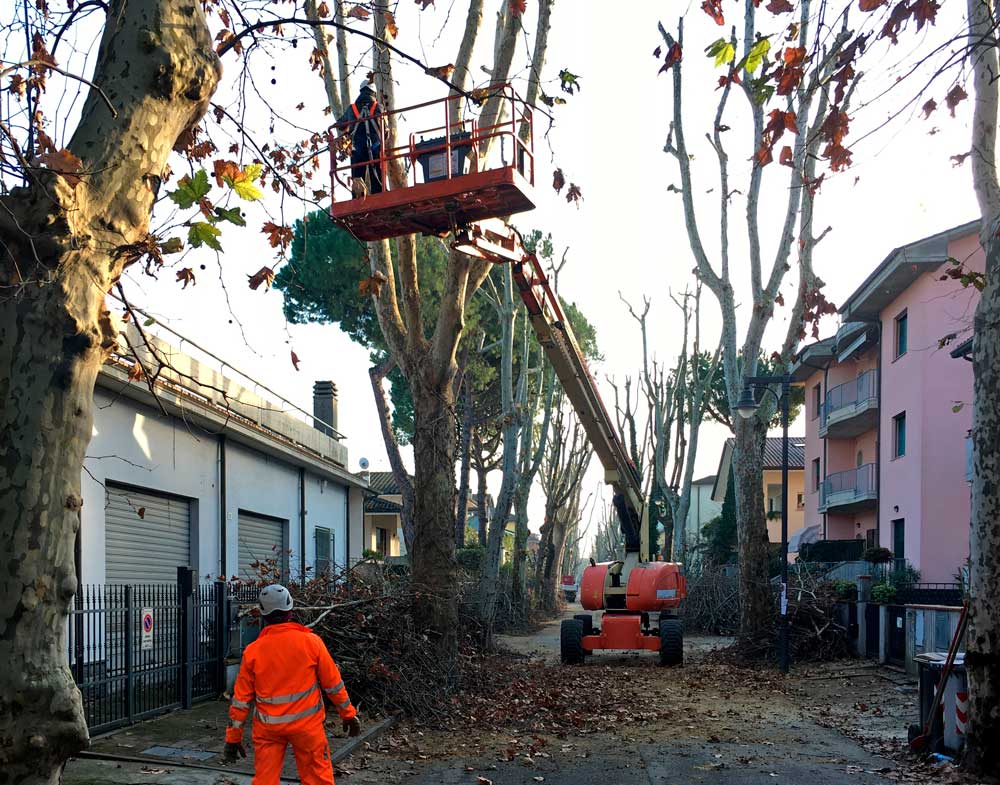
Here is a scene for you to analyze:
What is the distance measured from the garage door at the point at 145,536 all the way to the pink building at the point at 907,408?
46.4 feet

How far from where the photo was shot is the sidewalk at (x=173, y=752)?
8547mm

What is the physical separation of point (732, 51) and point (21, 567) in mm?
4722

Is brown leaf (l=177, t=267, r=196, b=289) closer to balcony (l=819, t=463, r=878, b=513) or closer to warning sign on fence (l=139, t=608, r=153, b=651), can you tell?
warning sign on fence (l=139, t=608, r=153, b=651)

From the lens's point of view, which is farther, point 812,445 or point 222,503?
point 812,445

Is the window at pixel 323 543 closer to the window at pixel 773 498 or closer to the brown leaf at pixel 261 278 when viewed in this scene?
the brown leaf at pixel 261 278

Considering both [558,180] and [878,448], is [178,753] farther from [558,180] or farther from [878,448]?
[878,448]

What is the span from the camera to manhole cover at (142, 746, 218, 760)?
9.37m

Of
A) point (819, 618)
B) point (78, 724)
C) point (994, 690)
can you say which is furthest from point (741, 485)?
point (78, 724)

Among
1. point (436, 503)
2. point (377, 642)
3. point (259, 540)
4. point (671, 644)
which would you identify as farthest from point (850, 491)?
point (377, 642)

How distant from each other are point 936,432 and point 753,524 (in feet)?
39.8

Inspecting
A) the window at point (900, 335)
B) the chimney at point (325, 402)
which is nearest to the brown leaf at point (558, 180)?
the chimney at point (325, 402)

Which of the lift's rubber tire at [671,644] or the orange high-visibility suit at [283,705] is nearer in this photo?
the orange high-visibility suit at [283,705]

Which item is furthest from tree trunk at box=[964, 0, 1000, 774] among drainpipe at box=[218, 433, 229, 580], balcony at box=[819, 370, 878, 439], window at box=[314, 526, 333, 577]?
balcony at box=[819, 370, 878, 439]

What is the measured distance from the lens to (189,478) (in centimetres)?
1752
